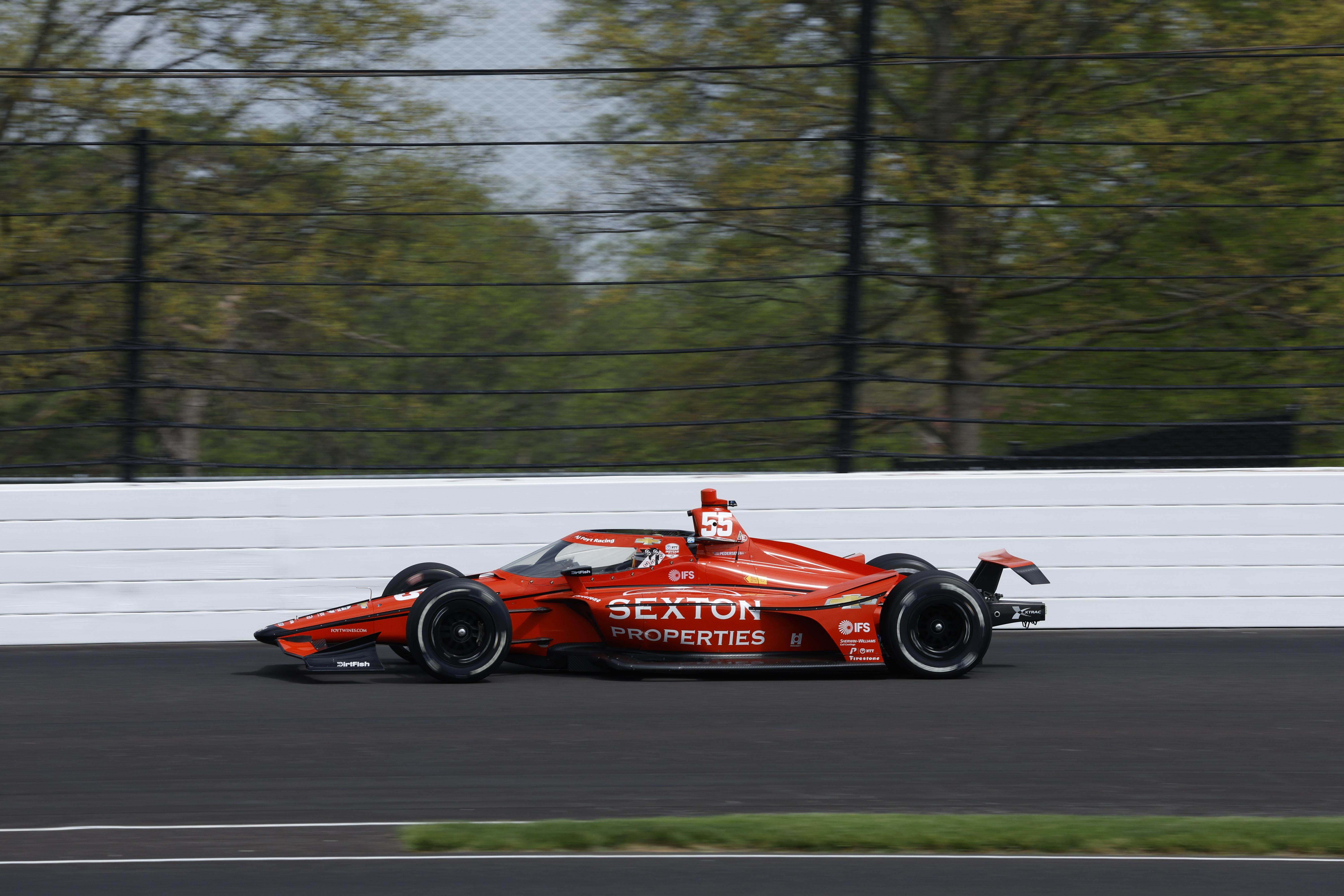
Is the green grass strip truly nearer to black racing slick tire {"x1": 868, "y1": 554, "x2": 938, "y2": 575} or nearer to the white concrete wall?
black racing slick tire {"x1": 868, "y1": 554, "x2": 938, "y2": 575}

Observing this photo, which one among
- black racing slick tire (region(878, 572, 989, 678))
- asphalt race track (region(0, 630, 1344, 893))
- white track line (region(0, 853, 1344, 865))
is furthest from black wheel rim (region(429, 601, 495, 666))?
white track line (region(0, 853, 1344, 865))

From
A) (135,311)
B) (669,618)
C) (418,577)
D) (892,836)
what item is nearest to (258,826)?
(892,836)

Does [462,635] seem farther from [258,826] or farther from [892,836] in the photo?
[892,836]

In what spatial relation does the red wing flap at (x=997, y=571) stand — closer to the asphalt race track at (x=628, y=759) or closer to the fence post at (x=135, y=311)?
the asphalt race track at (x=628, y=759)

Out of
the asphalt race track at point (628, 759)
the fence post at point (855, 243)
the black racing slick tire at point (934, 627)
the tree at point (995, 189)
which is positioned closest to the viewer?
the asphalt race track at point (628, 759)

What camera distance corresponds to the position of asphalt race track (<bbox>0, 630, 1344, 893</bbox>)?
15.7 ft

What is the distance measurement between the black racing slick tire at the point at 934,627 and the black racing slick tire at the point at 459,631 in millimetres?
1975

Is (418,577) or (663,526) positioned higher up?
(663,526)

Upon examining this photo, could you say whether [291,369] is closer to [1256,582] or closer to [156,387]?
[156,387]

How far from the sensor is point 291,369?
9.52 m

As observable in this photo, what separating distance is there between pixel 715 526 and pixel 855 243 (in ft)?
8.76

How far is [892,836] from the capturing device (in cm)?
507

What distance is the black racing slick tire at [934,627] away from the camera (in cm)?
783

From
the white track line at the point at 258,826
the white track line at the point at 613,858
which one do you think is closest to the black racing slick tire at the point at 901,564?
the white track line at the point at 613,858
